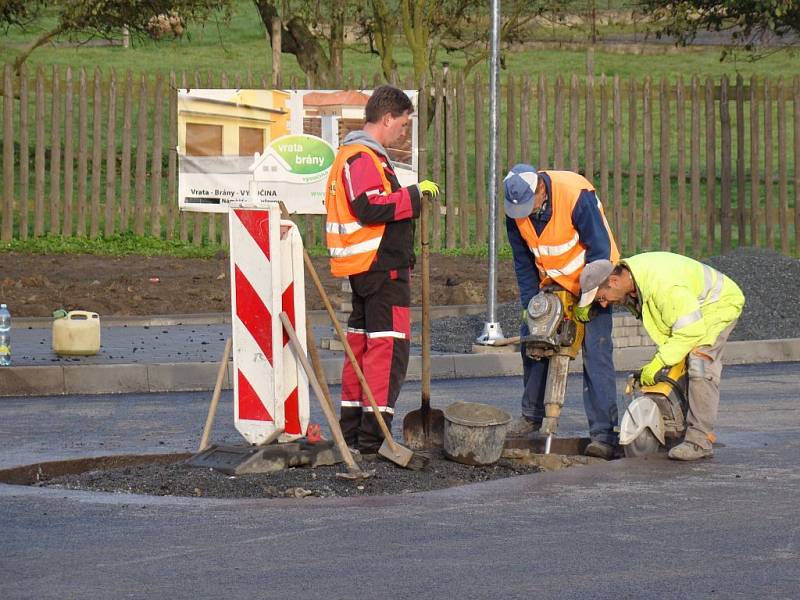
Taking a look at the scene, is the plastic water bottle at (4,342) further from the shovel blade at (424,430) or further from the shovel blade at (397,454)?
the shovel blade at (397,454)

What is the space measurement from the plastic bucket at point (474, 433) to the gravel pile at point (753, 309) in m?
5.49

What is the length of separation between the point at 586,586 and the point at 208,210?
15142 millimetres

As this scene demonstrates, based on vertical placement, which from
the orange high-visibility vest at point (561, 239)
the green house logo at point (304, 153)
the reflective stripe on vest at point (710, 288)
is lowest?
the reflective stripe on vest at point (710, 288)

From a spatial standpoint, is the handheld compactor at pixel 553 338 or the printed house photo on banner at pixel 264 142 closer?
the handheld compactor at pixel 553 338

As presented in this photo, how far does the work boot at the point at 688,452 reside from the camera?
9.50 metres

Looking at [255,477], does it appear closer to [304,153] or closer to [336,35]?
[304,153]

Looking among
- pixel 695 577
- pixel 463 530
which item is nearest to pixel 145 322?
pixel 463 530

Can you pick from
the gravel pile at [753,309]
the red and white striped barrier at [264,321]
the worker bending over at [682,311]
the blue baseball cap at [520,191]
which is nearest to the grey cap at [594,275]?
the worker bending over at [682,311]

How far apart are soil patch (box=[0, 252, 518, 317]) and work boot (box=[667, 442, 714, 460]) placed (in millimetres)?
7701

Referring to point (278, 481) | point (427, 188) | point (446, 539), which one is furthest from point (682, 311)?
point (446, 539)

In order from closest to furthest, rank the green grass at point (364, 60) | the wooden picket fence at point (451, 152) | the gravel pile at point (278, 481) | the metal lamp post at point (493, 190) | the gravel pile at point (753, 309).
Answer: the gravel pile at point (278, 481)
the metal lamp post at point (493, 190)
the gravel pile at point (753, 309)
the wooden picket fence at point (451, 152)
the green grass at point (364, 60)

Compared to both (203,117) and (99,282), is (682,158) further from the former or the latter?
(99,282)

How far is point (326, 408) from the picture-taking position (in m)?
8.70

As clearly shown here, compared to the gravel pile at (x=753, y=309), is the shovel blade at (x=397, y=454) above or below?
below
